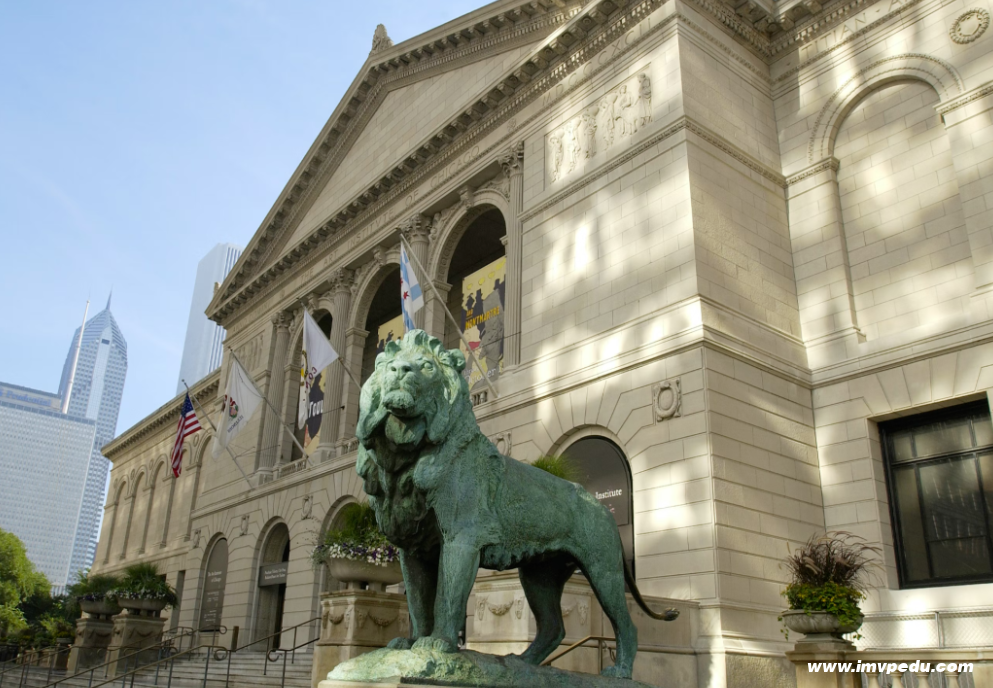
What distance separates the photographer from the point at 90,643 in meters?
27.3

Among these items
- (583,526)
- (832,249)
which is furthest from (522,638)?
(832,249)

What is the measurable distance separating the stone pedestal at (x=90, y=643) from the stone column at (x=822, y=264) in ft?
74.4

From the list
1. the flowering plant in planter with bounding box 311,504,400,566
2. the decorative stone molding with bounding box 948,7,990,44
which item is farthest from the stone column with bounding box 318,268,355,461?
the decorative stone molding with bounding box 948,7,990,44

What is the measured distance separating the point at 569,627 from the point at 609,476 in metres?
6.05

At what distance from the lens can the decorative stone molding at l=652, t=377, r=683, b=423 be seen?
1587 cm

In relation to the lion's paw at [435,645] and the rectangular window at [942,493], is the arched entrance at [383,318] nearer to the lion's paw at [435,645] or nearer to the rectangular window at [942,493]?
the rectangular window at [942,493]

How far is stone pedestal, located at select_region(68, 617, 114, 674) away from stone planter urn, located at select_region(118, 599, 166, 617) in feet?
3.68

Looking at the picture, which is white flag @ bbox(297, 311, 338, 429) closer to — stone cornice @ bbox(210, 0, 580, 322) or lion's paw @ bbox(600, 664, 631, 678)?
stone cornice @ bbox(210, 0, 580, 322)

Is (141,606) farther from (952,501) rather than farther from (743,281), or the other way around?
(952,501)

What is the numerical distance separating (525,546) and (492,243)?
24.5m

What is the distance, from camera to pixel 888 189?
17.7 m

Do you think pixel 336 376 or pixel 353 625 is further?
pixel 336 376

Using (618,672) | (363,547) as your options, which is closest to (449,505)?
(618,672)

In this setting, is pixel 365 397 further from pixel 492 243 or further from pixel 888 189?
pixel 492 243
